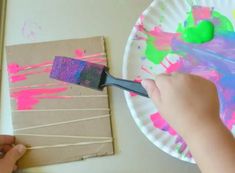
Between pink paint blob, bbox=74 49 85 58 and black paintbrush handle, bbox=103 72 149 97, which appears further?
pink paint blob, bbox=74 49 85 58

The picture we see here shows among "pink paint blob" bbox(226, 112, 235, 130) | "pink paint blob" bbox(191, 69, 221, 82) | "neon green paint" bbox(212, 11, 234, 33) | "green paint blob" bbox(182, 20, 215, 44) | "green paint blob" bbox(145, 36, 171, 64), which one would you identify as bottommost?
"pink paint blob" bbox(226, 112, 235, 130)

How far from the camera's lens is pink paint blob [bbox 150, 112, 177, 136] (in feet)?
2.21

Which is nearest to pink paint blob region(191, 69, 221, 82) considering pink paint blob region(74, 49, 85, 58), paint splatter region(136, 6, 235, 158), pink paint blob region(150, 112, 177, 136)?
paint splatter region(136, 6, 235, 158)

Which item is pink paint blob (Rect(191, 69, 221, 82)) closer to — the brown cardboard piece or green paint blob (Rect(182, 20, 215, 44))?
green paint blob (Rect(182, 20, 215, 44))

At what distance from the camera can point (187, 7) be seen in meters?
0.73

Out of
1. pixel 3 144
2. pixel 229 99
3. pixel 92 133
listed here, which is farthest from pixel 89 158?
pixel 229 99

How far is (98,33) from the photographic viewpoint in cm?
76

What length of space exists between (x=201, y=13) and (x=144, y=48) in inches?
4.9

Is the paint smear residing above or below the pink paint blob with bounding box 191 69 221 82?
below

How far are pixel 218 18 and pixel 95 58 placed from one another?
238 mm

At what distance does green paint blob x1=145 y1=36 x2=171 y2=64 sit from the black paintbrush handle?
0.09 metres

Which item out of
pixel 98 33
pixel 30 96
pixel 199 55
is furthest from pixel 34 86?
pixel 199 55

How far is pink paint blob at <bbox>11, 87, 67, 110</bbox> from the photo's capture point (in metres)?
0.72

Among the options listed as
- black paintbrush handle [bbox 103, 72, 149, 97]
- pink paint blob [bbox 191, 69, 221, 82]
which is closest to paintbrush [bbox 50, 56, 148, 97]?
black paintbrush handle [bbox 103, 72, 149, 97]
